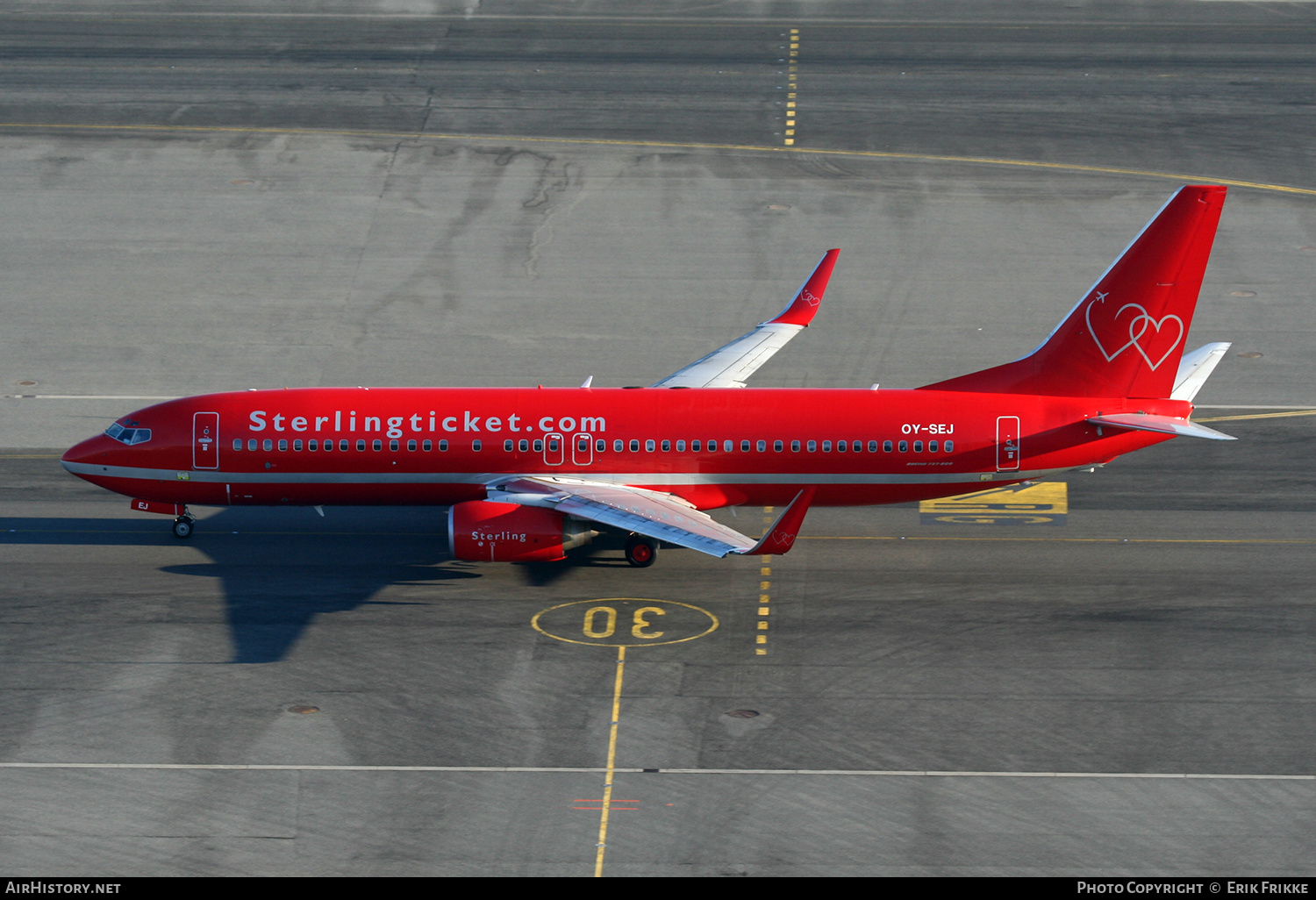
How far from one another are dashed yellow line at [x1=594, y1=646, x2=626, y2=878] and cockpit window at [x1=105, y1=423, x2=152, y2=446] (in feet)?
57.3

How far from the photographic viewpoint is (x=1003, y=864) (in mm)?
35031

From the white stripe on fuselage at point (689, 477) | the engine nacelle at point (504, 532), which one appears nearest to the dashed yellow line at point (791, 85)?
the white stripe on fuselage at point (689, 477)

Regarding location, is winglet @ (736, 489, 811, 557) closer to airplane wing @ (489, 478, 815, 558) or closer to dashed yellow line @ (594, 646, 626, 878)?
airplane wing @ (489, 478, 815, 558)

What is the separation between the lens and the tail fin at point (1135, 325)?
1912 inches

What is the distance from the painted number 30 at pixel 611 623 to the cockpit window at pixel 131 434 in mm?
15585

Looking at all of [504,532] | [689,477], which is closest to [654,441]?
[689,477]

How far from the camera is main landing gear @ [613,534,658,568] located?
49.4 metres

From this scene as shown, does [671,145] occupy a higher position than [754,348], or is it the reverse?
[671,145]

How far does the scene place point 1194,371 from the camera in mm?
52188

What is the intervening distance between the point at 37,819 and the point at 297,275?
38852 mm

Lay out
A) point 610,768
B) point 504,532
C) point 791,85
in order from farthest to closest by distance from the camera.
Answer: point 791,85
point 504,532
point 610,768

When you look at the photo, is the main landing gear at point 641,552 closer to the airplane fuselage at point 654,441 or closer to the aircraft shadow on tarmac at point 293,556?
the aircraft shadow on tarmac at point 293,556

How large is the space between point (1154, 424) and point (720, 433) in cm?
1307

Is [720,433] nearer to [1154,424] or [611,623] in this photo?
[611,623]
